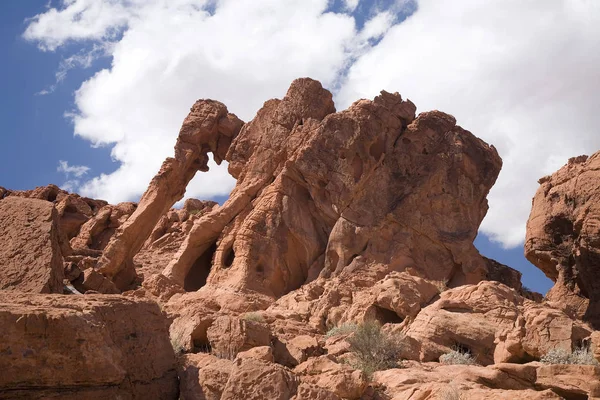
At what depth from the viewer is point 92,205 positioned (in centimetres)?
4484

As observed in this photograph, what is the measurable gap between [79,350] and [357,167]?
16.5 meters

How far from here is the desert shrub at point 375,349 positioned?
11986 mm

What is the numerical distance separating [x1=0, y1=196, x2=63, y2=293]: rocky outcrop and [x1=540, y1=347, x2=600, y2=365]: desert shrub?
7.66 meters

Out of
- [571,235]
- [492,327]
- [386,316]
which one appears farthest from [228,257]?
[492,327]

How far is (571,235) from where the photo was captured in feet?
64.2

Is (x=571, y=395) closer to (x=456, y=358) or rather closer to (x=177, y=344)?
(x=456, y=358)

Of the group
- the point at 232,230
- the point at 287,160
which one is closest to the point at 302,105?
the point at 287,160

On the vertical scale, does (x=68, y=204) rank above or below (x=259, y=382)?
above

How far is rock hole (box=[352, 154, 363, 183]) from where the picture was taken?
2327 cm

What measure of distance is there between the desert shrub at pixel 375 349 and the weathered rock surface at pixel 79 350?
397 centimetres

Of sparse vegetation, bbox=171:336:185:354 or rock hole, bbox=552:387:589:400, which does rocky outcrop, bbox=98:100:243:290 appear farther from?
rock hole, bbox=552:387:589:400

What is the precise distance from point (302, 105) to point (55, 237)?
15.2m

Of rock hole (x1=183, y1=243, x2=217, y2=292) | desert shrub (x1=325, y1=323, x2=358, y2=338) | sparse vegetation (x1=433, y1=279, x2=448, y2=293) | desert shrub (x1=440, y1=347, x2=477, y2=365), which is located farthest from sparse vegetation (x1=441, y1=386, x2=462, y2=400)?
rock hole (x1=183, y1=243, x2=217, y2=292)

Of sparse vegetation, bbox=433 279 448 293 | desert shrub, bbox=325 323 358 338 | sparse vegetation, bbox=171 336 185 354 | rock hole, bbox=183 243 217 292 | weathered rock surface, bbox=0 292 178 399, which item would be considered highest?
rock hole, bbox=183 243 217 292
